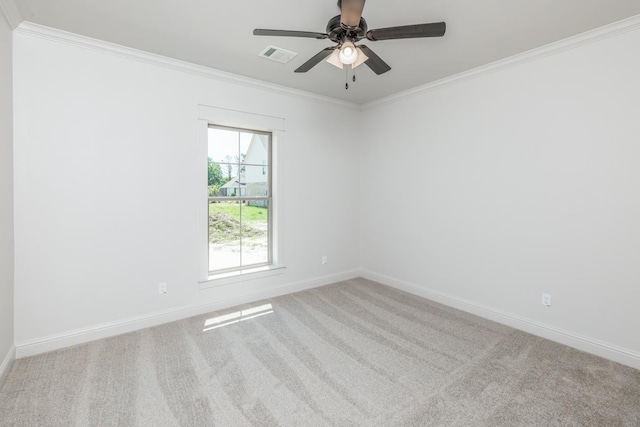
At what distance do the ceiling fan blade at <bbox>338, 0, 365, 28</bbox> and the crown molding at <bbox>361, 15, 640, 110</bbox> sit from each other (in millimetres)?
2036

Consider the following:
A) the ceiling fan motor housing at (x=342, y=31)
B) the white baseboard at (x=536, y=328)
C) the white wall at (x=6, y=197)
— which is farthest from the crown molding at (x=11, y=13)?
the white baseboard at (x=536, y=328)

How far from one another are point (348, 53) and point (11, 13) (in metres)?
2.47

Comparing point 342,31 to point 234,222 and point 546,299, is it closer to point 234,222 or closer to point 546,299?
point 234,222

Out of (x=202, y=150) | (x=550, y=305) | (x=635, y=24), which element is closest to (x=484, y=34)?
(x=635, y=24)

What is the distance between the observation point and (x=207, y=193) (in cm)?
339

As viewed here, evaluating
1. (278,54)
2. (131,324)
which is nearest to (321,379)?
(131,324)

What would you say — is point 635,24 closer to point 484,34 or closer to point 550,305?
point 484,34

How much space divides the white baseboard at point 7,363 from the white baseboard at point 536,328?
12.9 feet

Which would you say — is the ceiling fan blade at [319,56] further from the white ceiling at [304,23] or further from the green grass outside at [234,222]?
the green grass outside at [234,222]

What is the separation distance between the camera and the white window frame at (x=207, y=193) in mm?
3311

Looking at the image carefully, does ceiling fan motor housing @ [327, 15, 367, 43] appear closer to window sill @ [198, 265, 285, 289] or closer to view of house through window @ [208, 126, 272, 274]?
view of house through window @ [208, 126, 272, 274]

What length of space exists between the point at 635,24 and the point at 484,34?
41.2 inches

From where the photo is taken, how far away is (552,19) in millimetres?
2328

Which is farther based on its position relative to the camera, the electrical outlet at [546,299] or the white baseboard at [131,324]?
the electrical outlet at [546,299]
